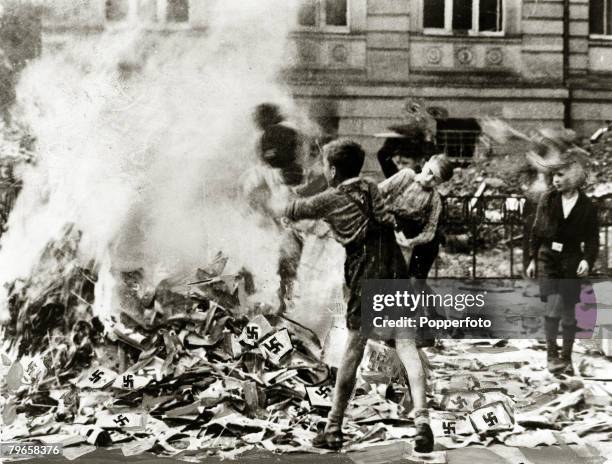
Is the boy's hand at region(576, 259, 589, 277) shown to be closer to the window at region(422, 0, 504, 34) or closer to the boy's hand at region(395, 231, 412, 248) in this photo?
the boy's hand at region(395, 231, 412, 248)

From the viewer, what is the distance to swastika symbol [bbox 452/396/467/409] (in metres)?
6.45

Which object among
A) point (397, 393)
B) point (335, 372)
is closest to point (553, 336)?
point (397, 393)

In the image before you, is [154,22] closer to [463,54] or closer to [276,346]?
[463,54]

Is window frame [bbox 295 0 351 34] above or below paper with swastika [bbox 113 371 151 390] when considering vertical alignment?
above

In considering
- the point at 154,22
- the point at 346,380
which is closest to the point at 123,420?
the point at 346,380

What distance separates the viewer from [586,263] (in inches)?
255

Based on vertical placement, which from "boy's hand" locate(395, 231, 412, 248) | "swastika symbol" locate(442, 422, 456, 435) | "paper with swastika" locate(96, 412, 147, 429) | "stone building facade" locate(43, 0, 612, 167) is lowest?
"swastika symbol" locate(442, 422, 456, 435)

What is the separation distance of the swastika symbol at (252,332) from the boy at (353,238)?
0.77 m

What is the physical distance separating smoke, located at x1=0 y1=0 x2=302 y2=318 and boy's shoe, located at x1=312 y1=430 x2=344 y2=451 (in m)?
1.33

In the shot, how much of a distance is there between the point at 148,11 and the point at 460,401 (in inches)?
169

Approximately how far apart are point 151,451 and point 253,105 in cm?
307

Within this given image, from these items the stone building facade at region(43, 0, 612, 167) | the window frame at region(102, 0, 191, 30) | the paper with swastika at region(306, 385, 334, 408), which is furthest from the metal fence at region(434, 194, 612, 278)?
the window frame at region(102, 0, 191, 30)

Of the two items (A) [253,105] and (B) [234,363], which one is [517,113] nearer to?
(A) [253,105]

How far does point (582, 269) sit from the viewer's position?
6.46 metres
